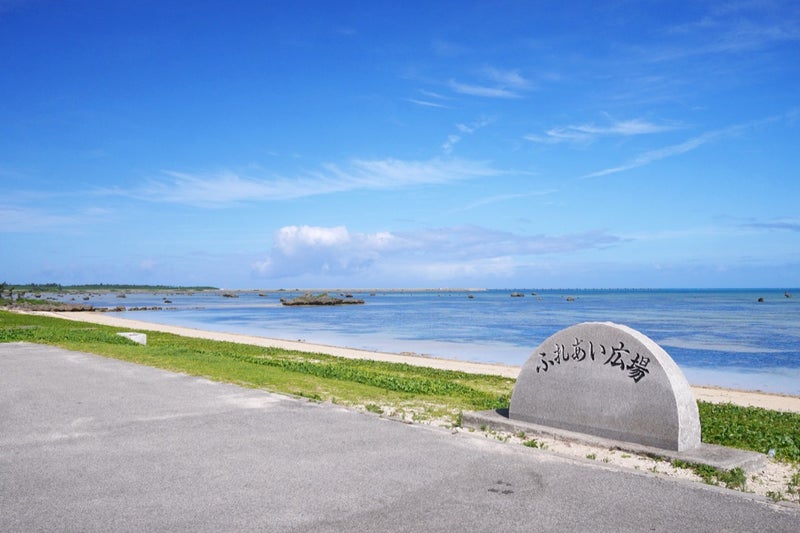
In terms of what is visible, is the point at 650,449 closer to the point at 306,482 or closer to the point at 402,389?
the point at 306,482

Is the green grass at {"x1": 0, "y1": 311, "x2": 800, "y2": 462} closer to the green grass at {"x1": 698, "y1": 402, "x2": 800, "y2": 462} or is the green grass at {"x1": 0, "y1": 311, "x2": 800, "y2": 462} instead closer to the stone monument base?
the green grass at {"x1": 698, "y1": 402, "x2": 800, "y2": 462}

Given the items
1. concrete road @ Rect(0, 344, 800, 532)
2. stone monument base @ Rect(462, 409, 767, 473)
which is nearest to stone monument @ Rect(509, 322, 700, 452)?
stone monument base @ Rect(462, 409, 767, 473)

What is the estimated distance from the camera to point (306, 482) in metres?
6.75

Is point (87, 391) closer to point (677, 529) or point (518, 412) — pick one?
point (518, 412)

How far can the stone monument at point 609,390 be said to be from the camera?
26.6 feet

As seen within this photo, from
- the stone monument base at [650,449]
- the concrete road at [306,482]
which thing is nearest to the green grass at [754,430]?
the stone monument base at [650,449]

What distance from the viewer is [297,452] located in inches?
313

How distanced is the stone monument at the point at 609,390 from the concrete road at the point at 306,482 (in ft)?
4.00

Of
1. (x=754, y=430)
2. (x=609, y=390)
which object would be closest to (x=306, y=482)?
(x=609, y=390)

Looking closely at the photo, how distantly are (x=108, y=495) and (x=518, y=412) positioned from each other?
579cm

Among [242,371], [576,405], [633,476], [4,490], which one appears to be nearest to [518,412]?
[576,405]

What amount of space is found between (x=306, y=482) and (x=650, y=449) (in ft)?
14.2

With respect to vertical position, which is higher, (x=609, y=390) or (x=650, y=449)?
(x=609, y=390)

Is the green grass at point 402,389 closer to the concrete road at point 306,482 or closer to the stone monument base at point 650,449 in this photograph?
the stone monument base at point 650,449
